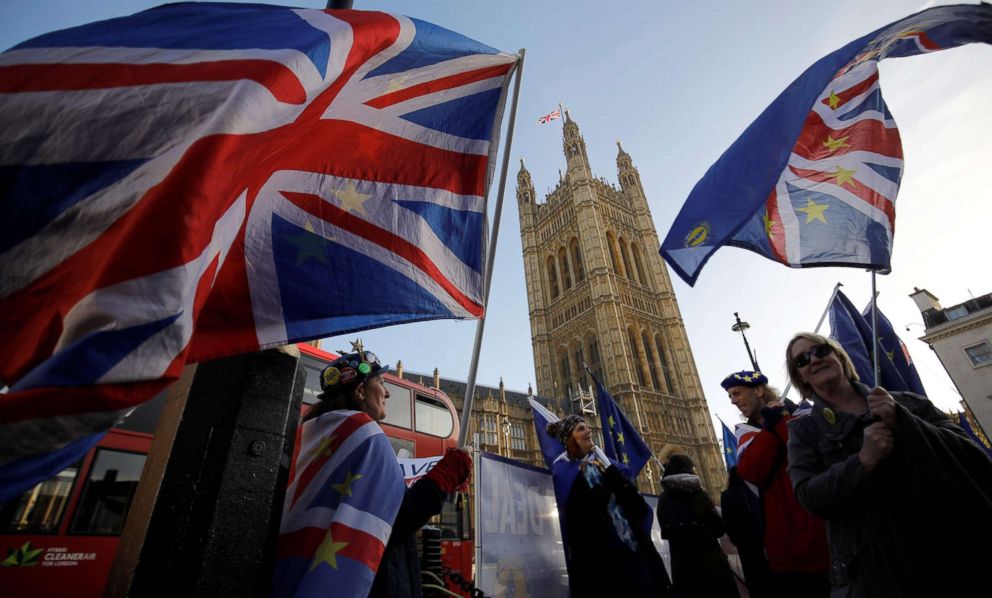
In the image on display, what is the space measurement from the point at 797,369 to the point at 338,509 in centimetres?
232

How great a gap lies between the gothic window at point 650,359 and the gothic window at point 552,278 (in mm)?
10063

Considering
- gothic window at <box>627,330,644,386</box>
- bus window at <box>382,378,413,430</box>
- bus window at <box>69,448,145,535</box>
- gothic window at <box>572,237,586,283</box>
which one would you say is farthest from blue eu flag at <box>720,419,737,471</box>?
gothic window at <box>572,237,586,283</box>

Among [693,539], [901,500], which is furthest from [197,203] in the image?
[693,539]

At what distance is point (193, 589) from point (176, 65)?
5.76 ft

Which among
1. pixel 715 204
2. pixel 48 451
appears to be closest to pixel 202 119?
pixel 48 451

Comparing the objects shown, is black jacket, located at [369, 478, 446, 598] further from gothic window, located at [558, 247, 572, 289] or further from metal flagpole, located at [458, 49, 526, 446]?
gothic window, located at [558, 247, 572, 289]

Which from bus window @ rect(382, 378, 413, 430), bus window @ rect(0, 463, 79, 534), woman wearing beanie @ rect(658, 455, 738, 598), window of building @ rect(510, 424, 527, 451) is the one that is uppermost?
window of building @ rect(510, 424, 527, 451)

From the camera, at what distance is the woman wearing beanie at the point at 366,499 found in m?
1.52

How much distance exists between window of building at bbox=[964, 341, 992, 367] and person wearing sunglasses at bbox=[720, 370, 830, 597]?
1498 inches

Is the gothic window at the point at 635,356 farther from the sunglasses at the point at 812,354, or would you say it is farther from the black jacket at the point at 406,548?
the black jacket at the point at 406,548

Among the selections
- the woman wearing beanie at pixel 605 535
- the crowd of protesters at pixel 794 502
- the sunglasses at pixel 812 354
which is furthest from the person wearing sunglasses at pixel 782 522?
the woman wearing beanie at pixel 605 535

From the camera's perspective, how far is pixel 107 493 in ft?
17.6

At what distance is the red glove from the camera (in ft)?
6.59

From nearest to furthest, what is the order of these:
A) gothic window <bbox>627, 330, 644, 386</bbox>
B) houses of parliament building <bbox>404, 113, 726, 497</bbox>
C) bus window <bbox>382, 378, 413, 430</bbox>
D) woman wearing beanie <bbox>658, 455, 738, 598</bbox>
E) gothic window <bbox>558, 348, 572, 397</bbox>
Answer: woman wearing beanie <bbox>658, 455, 738, 598</bbox>
bus window <bbox>382, 378, 413, 430</bbox>
houses of parliament building <bbox>404, 113, 726, 497</bbox>
gothic window <bbox>627, 330, 644, 386</bbox>
gothic window <bbox>558, 348, 572, 397</bbox>
